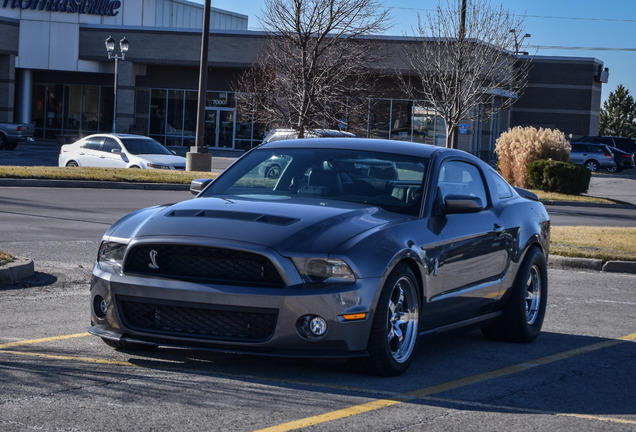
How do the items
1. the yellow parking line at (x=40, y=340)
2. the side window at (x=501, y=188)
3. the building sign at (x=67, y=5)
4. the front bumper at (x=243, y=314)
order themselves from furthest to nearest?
1. the building sign at (x=67, y=5)
2. the side window at (x=501, y=188)
3. the yellow parking line at (x=40, y=340)
4. the front bumper at (x=243, y=314)

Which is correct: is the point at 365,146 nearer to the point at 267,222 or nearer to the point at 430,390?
the point at 267,222

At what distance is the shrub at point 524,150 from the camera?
3136 centimetres

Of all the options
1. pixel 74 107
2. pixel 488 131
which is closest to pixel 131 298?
→ pixel 488 131

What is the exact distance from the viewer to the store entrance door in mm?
56000

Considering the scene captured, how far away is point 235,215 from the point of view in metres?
6.12

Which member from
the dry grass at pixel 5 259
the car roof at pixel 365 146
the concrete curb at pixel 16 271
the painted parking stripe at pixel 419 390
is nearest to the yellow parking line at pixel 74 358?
the painted parking stripe at pixel 419 390

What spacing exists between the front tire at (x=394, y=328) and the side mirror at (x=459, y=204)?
2.42ft

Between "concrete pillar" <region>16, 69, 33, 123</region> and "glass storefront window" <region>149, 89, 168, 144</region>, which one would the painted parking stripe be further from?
"concrete pillar" <region>16, 69, 33, 123</region>

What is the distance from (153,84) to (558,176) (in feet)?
104

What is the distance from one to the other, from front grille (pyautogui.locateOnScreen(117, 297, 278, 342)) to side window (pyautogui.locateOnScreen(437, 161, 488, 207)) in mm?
1979

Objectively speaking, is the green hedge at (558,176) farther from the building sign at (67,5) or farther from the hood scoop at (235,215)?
the building sign at (67,5)

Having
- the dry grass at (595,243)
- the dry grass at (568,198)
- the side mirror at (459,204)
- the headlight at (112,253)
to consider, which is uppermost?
the side mirror at (459,204)

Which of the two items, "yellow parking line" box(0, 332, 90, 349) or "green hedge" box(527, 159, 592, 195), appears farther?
"green hedge" box(527, 159, 592, 195)

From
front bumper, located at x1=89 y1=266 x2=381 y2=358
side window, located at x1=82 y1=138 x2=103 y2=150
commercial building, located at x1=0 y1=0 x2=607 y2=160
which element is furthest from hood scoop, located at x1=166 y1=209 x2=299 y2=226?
commercial building, located at x1=0 y1=0 x2=607 y2=160
